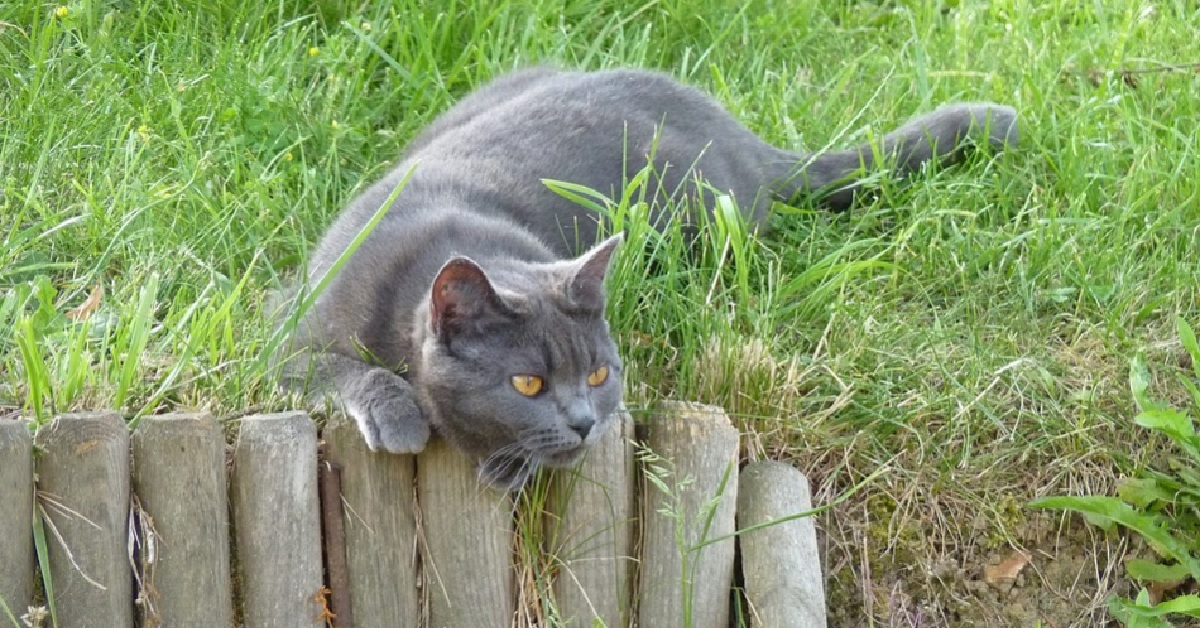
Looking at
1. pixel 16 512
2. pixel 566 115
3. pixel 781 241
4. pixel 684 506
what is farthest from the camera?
pixel 781 241

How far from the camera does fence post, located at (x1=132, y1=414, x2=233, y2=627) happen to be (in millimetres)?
2143

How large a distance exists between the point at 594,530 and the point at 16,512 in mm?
973

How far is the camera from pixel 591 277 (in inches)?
91.3

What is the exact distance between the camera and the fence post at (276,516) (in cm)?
220

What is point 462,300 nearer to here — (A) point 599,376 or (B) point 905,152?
(A) point 599,376

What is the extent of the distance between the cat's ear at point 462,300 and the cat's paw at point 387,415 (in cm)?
15

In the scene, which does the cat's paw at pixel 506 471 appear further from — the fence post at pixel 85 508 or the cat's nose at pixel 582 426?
the fence post at pixel 85 508

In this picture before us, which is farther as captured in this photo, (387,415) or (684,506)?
(684,506)

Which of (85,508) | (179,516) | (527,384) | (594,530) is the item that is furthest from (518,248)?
(85,508)

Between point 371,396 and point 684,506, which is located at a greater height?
point 371,396

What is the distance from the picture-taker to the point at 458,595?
2328mm

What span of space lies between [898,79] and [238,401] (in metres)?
2.34

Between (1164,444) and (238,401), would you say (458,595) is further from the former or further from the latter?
(1164,444)

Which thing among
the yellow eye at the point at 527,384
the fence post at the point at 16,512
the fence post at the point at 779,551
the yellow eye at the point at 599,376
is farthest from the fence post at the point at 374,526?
the fence post at the point at 779,551
